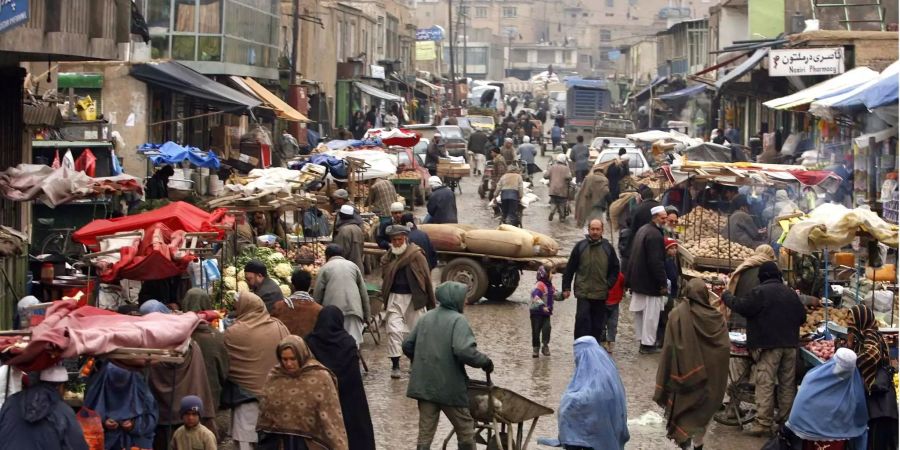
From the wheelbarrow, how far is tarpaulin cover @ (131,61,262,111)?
13916 mm

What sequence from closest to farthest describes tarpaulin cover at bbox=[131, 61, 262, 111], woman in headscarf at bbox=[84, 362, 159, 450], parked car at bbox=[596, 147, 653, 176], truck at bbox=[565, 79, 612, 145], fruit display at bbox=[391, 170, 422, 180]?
woman in headscarf at bbox=[84, 362, 159, 450] < tarpaulin cover at bbox=[131, 61, 262, 111] < fruit display at bbox=[391, 170, 422, 180] < parked car at bbox=[596, 147, 653, 176] < truck at bbox=[565, 79, 612, 145]

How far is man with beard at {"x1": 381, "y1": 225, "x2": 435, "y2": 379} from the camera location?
45.8 feet

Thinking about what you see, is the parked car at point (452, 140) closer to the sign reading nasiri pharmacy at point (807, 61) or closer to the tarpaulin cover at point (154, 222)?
the sign reading nasiri pharmacy at point (807, 61)

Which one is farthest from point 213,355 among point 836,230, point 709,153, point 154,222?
point 709,153

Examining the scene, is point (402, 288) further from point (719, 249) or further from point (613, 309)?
point (719, 249)

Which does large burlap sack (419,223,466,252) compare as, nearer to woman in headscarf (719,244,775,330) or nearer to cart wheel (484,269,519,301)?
cart wheel (484,269,519,301)

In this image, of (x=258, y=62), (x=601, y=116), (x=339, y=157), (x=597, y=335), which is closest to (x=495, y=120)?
(x=601, y=116)

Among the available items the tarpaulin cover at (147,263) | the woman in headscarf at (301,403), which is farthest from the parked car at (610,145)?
the woman in headscarf at (301,403)

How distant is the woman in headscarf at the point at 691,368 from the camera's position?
11.0 m

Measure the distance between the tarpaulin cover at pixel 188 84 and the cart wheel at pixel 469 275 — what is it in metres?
6.97

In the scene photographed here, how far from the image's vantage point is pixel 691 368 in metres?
11.0

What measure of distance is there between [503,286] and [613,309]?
11.0 ft

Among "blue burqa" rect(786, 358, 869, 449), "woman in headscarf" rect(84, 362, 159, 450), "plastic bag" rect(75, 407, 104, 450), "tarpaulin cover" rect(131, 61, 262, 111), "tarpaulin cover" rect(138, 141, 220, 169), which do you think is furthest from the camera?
"tarpaulin cover" rect(131, 61, 262, 111)

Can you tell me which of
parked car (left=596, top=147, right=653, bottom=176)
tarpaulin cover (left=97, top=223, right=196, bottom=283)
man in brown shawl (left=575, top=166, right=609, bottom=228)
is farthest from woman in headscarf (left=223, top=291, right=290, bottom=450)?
parked car (left=596, top=147, right=653, bottom=176)
